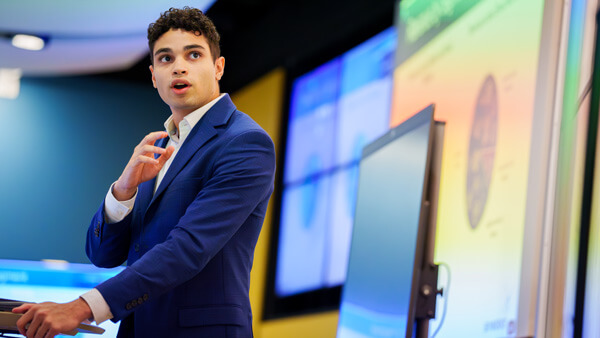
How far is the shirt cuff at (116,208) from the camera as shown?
6.01ft

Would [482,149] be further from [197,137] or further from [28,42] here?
[28,42]

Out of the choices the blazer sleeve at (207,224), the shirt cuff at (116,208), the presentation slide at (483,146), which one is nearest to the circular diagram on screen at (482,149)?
the presentation slide at (483,146)

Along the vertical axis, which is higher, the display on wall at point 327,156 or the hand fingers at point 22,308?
the display on wall at point 327,156

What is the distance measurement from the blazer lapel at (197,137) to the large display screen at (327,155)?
123 inches

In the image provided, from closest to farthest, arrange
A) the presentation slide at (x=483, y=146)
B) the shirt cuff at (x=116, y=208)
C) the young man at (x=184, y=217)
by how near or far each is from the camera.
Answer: the young man at (x=184, y=217), the shirt cuff at (x=116, y=208), the presentation slide at (x=483, y=146)

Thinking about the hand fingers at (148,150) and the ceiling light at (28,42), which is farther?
the ceiling light at (28,42)

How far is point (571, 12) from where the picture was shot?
2141 mm

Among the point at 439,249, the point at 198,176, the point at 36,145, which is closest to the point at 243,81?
the point at 36,145

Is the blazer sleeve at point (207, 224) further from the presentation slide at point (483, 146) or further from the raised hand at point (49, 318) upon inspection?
the presentation slide at point (483, 146)

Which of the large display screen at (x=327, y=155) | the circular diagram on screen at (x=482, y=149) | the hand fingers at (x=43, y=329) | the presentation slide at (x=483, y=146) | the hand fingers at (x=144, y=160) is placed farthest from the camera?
the large display screen at (x=327, y=155)

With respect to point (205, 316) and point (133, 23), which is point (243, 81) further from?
point (205, 316)

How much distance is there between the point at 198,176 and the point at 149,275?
278mm

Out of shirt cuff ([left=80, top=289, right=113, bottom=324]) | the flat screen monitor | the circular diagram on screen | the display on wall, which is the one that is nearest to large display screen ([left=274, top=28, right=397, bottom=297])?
the display on wall

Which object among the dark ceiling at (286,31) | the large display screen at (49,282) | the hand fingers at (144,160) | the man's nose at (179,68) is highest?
the dark ceiling at (286,31)
